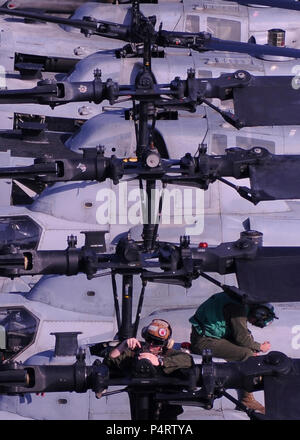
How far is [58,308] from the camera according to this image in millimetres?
17109

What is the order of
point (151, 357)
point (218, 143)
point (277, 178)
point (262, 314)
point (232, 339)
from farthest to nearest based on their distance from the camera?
point (218, 143) → point (232, 339) → point (277, 178) → point (262, 314) → point (151, 357)

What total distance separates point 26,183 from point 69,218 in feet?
12.8

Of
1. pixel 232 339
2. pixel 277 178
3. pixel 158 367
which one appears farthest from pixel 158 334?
pixel 277 178

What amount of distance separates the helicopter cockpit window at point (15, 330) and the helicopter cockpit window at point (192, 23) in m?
12.4

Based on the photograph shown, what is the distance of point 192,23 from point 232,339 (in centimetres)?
1381

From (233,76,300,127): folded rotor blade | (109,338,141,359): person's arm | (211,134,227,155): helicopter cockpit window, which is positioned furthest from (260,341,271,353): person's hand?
(211,134,227,155): helicopter cockpit window

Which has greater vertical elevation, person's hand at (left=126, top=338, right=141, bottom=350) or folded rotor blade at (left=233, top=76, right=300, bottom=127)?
folded rotor blade at (left=233, top=76, right=300, bottom=127)

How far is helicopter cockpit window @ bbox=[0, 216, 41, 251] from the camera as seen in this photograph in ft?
60.8

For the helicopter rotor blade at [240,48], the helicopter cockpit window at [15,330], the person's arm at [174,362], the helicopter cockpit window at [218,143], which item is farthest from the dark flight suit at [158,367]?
the helicopter rotor blade at [240,48]

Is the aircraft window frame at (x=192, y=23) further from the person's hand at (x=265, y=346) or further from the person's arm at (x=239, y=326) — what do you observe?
the person's hand at (x=265, y=346)

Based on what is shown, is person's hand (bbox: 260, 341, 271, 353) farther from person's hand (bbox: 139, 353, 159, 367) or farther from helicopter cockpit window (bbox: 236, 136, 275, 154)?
helicopter cockpit window (bbox: 236, 136, 275, 154)

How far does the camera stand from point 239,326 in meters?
14.9

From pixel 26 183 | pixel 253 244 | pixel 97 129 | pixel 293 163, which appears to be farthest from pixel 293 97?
pixel 26 183

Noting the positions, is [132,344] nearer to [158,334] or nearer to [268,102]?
[158,334]
